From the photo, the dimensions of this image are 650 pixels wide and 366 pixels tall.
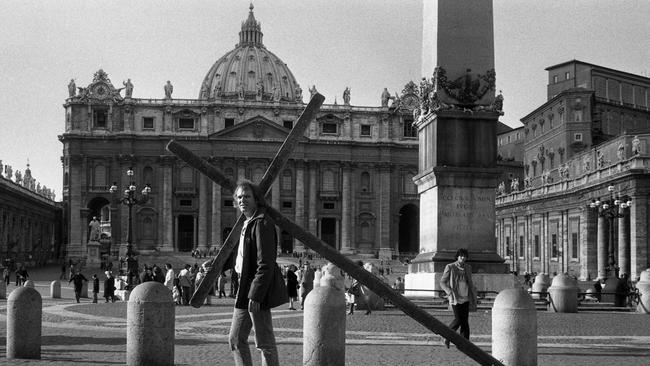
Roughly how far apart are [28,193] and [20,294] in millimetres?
80367

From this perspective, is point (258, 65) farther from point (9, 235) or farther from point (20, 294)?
point (20, 294)

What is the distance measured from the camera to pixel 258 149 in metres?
104

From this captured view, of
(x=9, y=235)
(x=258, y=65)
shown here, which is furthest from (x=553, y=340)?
(x=258, y=65)

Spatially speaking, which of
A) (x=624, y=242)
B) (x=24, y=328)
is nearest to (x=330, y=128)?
(x=624, y=242)

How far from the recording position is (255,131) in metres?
104

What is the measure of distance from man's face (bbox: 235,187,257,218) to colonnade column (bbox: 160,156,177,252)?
9616 centimetres

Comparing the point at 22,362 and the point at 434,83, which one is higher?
the point at 434,83

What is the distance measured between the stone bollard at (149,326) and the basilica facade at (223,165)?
291ft

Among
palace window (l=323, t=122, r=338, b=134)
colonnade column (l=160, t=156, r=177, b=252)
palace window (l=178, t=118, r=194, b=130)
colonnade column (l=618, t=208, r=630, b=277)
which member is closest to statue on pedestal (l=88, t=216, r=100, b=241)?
colonnade column (l=160, t=156, r=177, b=252)

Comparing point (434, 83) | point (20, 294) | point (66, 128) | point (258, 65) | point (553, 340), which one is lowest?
point (553, 340)

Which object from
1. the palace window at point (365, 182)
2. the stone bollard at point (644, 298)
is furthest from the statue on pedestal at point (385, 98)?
the stone bollard at point (644, 298)

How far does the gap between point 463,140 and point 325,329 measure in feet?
37.8

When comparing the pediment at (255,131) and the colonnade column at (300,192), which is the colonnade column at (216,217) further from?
the colonnade column at (300,192)

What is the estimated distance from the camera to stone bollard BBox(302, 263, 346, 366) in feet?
33.8
